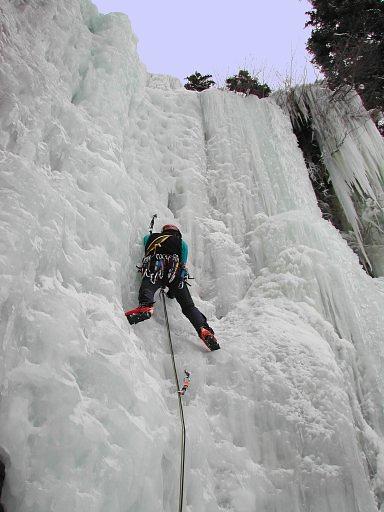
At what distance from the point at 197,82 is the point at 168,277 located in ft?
24.3

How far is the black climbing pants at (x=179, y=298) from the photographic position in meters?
3.93

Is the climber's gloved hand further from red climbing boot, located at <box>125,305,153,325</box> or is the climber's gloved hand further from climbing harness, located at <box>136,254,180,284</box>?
red climbing boot, located at <box>125,305,153,325</box>

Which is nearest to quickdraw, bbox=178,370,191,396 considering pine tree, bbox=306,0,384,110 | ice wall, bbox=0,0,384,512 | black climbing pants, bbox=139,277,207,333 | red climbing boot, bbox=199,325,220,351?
ice wall, bbox=0,0,384,512

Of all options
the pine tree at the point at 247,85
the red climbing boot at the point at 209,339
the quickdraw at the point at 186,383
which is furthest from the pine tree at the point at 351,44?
the quickdraw at the point at 186,383

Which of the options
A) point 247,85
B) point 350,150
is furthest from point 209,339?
point 247,85

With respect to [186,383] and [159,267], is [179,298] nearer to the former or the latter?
[159,267]

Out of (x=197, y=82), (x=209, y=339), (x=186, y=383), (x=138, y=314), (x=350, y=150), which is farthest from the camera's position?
(x=197, y=82)

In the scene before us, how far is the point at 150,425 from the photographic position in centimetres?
278

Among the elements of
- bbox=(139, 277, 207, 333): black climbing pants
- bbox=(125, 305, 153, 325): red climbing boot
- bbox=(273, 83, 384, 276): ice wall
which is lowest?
bbox=(125, 305, 153, 325): red climbing boot

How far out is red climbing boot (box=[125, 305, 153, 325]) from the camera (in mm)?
3633

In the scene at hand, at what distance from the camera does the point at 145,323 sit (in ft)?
12.9

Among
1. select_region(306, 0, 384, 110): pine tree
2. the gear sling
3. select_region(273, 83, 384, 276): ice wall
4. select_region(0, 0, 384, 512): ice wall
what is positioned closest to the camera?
select_region(0, 0, 384, 512): ice wall

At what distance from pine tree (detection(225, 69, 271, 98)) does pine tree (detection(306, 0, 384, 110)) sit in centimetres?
130

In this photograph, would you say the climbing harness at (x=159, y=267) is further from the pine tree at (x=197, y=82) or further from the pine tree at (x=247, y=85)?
the pine tree at (x=197, y=82)
